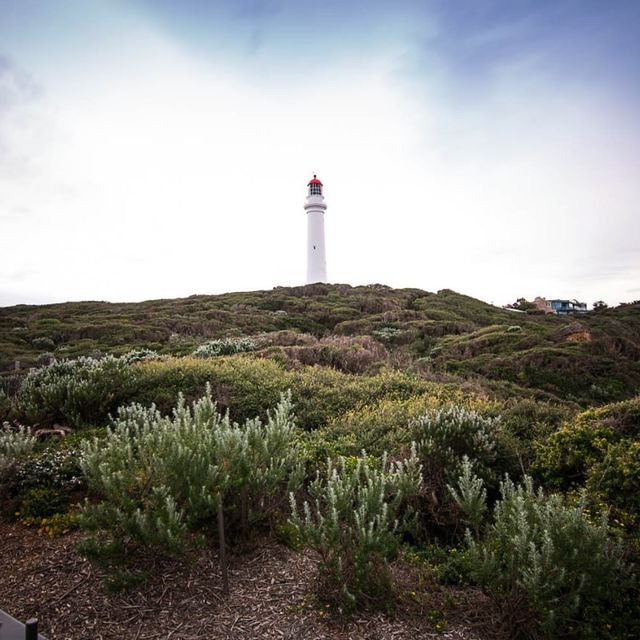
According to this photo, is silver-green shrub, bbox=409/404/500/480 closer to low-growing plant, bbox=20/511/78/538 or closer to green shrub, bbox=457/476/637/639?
green shrub, bbox=457/476/637/639

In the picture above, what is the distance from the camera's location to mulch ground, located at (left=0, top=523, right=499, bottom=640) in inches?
127

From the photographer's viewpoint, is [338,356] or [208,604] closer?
[208,604]

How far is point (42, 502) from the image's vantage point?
4727 millimetres

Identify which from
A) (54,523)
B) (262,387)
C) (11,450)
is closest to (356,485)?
(54,523)

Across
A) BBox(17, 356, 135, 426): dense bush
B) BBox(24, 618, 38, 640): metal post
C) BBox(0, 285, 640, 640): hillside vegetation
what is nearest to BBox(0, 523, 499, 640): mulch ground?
BBox(0, 285, 640, 640): hillside vegetation

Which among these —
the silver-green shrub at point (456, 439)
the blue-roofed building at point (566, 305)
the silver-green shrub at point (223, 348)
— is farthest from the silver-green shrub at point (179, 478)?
the blue-roofed building at point (566, 305)

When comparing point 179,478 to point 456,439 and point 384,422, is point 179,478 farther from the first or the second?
point 384,422

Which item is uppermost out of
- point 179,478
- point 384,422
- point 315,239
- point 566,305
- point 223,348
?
point 315,239

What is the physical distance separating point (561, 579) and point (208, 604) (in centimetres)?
250

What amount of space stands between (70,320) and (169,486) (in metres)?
24.4

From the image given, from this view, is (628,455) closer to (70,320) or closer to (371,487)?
(371,487)

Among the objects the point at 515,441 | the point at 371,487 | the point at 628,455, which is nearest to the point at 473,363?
the point at 515,441

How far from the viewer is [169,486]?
368 centimetres

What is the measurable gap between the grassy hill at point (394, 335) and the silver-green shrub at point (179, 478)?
795 centimetres
